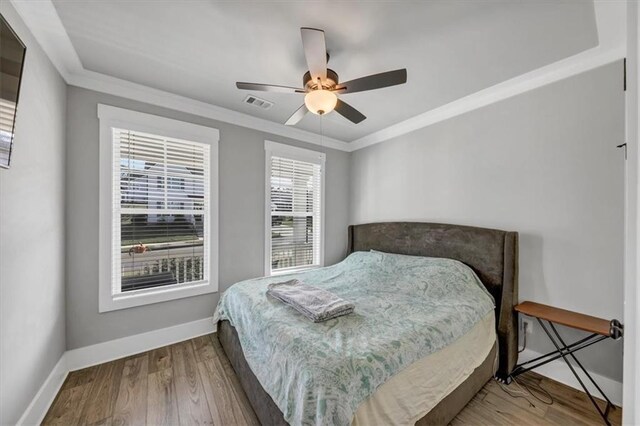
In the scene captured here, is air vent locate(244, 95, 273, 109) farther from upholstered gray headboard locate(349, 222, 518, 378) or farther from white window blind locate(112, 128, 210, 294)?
upholstered gray headboard locate(349, 222, 518, 378)

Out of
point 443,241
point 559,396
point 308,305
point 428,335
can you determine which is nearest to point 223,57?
point 308,305

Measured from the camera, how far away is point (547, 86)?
215 cm

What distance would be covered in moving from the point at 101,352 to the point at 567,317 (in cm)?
392

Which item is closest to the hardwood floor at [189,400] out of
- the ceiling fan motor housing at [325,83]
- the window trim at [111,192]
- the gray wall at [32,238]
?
the gray wall at [32,238]

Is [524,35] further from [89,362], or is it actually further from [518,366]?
[89,362]

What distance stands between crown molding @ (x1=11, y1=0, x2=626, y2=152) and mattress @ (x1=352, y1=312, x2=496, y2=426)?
2.18m

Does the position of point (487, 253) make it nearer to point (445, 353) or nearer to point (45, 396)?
point (445, 353)

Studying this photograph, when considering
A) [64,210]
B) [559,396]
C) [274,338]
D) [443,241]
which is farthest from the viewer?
[443,241]

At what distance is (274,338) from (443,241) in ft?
6.79

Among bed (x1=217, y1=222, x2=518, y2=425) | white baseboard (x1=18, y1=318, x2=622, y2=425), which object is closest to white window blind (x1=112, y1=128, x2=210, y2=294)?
white baseboard (x1=18, y1=318, x2=622, y2=425)

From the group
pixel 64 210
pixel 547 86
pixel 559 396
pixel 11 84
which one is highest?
pixel 547 86

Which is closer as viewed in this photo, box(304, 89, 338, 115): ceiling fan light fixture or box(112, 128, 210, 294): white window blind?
box(304, 89, 338, 115): ceiling fan light fixture

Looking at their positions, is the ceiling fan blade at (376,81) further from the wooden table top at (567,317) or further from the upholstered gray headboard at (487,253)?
the wooden table top at (567,317)

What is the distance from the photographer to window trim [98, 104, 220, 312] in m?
2.30
